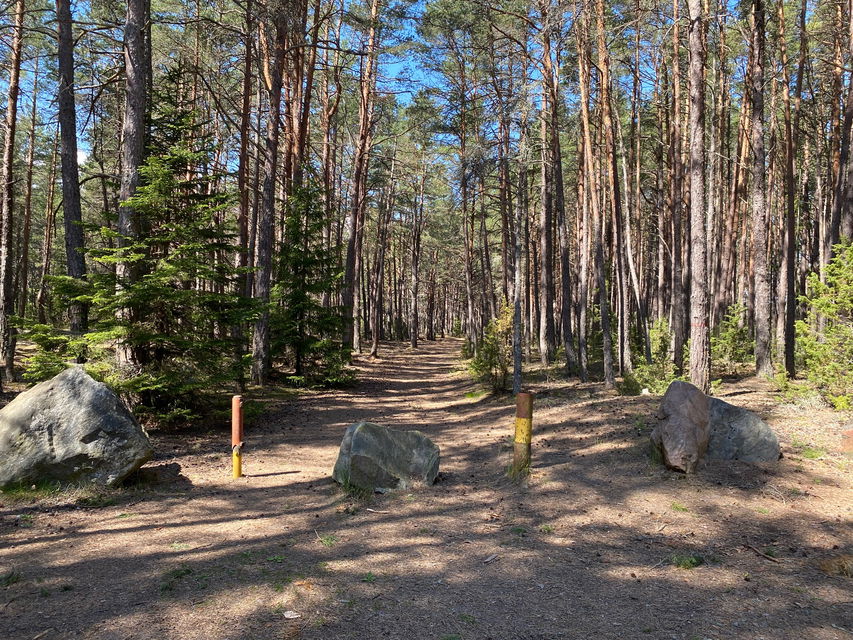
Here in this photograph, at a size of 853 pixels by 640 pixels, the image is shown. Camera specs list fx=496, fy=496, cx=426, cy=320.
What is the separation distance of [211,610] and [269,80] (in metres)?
16.6

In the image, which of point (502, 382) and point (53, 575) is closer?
point (53, 575)

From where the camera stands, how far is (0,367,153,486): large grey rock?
566 cm

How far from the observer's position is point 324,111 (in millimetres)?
21422

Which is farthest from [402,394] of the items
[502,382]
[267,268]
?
[267,268]

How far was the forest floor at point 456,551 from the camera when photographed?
3.48 m

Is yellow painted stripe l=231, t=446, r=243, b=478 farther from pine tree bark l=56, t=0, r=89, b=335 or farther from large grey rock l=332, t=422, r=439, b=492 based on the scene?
pine tree bark l=56, t=0, r=89, b=335

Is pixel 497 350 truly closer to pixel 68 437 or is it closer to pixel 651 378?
pixel 651 378

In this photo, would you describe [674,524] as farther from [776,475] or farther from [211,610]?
[211,610]

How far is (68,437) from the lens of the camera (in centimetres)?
582

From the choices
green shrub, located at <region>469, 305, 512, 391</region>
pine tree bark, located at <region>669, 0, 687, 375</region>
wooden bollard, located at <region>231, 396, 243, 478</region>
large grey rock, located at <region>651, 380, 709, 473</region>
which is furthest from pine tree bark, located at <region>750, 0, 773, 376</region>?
wooden bollard, located at <region>231, 396, 243, 478</region>

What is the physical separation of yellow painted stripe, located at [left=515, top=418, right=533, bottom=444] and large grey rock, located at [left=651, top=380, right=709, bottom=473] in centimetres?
176

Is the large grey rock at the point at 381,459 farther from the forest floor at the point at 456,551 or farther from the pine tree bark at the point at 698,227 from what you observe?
the pine tree bark at the point at 698,227

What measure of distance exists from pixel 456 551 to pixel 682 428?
3586 mm

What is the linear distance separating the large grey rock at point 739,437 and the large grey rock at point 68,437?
294 inches
